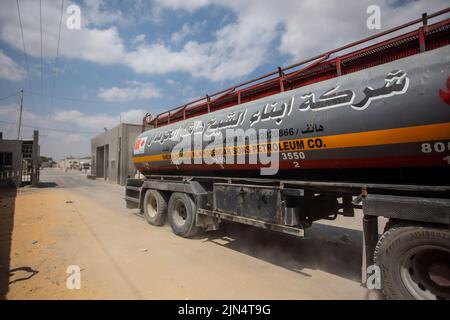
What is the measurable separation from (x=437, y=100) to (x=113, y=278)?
557cm

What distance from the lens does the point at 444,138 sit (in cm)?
336

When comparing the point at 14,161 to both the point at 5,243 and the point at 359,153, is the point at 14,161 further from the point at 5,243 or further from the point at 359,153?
the point at 359,153

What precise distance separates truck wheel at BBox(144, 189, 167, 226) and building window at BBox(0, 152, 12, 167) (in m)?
20.2

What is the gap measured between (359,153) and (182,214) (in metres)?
5.51

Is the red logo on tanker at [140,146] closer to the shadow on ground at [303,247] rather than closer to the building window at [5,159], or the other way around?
the shadow on ground at [303,247]

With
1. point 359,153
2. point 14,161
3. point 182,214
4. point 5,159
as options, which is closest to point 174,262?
point 182,214

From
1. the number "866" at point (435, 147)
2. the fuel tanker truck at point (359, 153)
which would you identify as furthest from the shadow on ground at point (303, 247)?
the number "866" at point (435, 147)

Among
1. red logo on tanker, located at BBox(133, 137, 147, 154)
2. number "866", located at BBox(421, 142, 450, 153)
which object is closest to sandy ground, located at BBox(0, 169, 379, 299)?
number "866", located at BBox(421, 142, 450, 153)

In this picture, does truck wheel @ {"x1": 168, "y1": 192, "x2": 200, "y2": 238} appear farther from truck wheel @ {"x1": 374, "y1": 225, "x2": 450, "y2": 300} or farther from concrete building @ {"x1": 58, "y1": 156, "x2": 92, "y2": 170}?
concrete building @ {"x1": 58, "y1": 156, "x2": 92, "y2": 170}

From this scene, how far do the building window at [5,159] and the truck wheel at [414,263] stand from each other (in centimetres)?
2790

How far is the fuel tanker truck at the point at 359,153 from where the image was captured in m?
3.54
